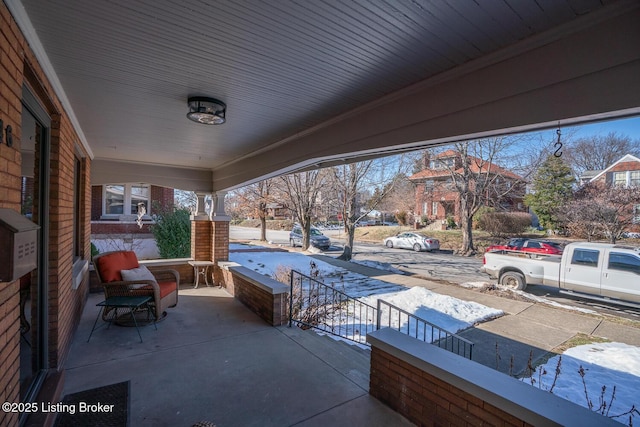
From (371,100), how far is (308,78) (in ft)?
2.13

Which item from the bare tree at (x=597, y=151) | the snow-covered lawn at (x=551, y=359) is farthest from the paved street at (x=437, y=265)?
the bare tree at (x=597, y=151)

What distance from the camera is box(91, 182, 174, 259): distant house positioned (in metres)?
10.6

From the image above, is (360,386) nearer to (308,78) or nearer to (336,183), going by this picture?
(308,78)

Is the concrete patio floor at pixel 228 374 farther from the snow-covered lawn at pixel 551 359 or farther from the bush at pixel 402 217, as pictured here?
the bush at pixel 402 217

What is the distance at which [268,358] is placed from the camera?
3.47 m

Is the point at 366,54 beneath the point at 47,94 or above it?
above

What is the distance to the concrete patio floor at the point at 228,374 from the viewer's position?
2.50 m

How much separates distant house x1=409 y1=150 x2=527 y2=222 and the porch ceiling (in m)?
11.9

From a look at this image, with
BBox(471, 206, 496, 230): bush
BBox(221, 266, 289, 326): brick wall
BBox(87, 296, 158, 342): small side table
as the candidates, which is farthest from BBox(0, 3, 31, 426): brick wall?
BBox(471, 206, 496, 230): bush

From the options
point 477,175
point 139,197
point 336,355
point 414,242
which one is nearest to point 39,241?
point 336,355

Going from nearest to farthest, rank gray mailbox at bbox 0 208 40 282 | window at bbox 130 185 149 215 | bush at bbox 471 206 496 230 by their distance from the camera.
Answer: gray mailbox at bbox 0 208 40 282
window at bbox 130 185 149 215
bush at bbox 471 206 496 230

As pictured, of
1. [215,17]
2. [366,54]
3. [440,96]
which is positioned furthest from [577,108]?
[215,17]

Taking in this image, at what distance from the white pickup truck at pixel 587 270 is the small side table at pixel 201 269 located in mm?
7566

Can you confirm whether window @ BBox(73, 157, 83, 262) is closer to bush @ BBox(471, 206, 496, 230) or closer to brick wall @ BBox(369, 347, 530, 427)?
brick wall @ BBox(369, 347, 530, 427)
